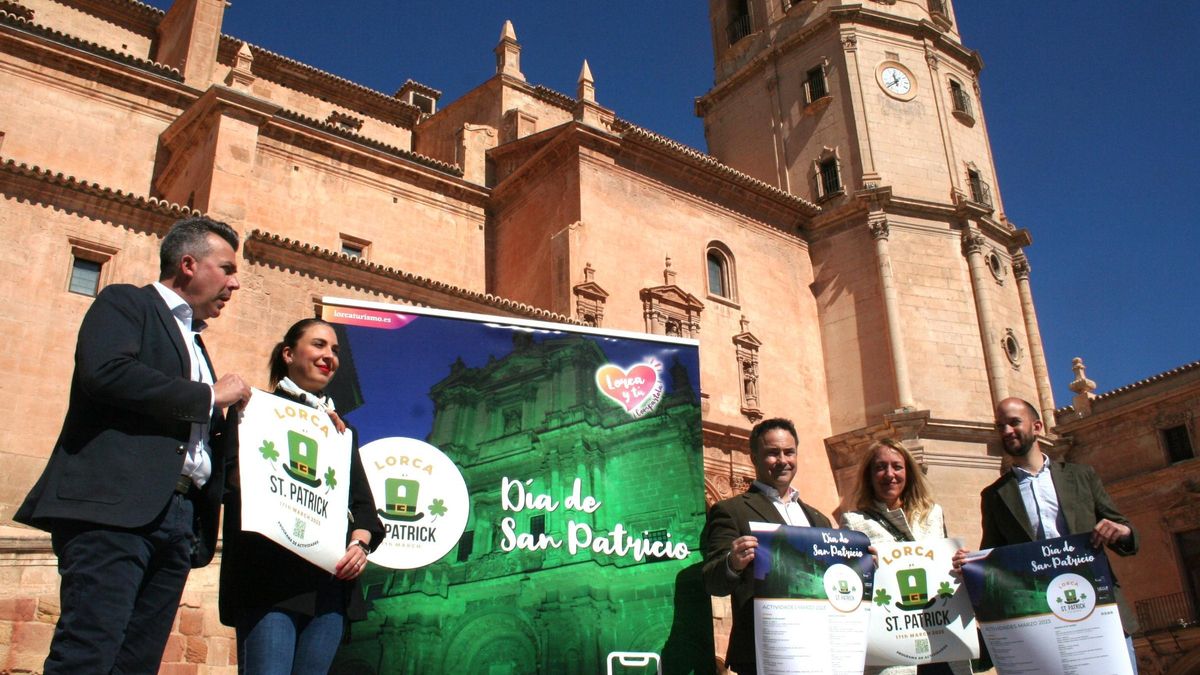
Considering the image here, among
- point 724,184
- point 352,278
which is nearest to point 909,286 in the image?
point 724,184

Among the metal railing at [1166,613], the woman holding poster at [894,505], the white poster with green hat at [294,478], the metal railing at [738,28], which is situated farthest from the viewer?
the metal railing at [738,28]

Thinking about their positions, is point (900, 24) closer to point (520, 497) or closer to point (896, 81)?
point (896, 81)

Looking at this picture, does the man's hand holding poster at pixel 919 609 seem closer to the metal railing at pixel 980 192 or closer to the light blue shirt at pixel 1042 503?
the light blue shirt at pixel 1042 503

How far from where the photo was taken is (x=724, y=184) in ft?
77.4

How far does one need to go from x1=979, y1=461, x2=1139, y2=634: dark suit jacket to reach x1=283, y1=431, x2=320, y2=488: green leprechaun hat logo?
11.1 feet

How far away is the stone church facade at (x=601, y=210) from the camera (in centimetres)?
1449

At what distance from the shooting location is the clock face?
25844 mm

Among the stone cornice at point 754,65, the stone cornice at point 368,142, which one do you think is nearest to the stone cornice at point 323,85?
the stone cornice at point 368,142

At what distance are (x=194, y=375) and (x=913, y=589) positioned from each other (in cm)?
355

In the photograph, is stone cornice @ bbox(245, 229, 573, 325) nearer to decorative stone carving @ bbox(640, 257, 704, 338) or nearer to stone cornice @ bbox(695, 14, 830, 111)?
decorative stone carving @ bbox(640, 257, 704, 338)

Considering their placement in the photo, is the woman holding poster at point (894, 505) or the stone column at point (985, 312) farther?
the stone column at point (985, 312)

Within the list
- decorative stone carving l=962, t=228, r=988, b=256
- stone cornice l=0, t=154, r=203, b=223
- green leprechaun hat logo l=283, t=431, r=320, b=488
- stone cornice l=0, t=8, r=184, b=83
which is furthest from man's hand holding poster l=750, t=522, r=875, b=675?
decorative stone carving l=962, t=228, r=988, b=256

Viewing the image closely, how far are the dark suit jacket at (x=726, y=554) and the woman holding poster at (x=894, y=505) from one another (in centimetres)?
24

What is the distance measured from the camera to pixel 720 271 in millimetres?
23094
